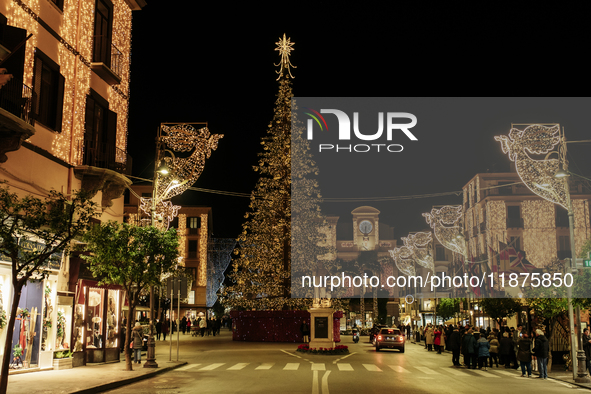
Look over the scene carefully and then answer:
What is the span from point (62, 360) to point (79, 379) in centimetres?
404

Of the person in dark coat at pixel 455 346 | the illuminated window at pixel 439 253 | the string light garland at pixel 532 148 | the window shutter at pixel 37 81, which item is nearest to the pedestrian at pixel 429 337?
the string light garland at pixel 532 148

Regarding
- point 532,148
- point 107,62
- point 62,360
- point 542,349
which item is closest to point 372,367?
point 542,349

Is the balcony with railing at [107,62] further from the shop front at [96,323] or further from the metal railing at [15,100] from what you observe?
the shop front at [96,323]

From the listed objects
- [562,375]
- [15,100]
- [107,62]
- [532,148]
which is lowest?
[562,375]

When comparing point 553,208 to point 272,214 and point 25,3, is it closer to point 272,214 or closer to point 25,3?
point 272,214

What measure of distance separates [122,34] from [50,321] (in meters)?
12.1

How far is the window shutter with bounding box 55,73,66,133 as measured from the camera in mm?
19359

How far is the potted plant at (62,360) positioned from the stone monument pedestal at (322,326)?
44.6 feet

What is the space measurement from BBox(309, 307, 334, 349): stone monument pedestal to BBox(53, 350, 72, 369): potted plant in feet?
44.6

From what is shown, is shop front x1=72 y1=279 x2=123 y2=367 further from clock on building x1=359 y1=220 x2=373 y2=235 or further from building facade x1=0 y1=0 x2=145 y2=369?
clock on building x1=359 y1=220 x2=373 y2=235

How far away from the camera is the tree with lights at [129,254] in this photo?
20.1 m

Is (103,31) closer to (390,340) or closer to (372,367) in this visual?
(372,367)

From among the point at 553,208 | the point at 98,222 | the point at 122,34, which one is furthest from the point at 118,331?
the point at 553,208

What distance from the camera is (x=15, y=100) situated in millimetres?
15391
